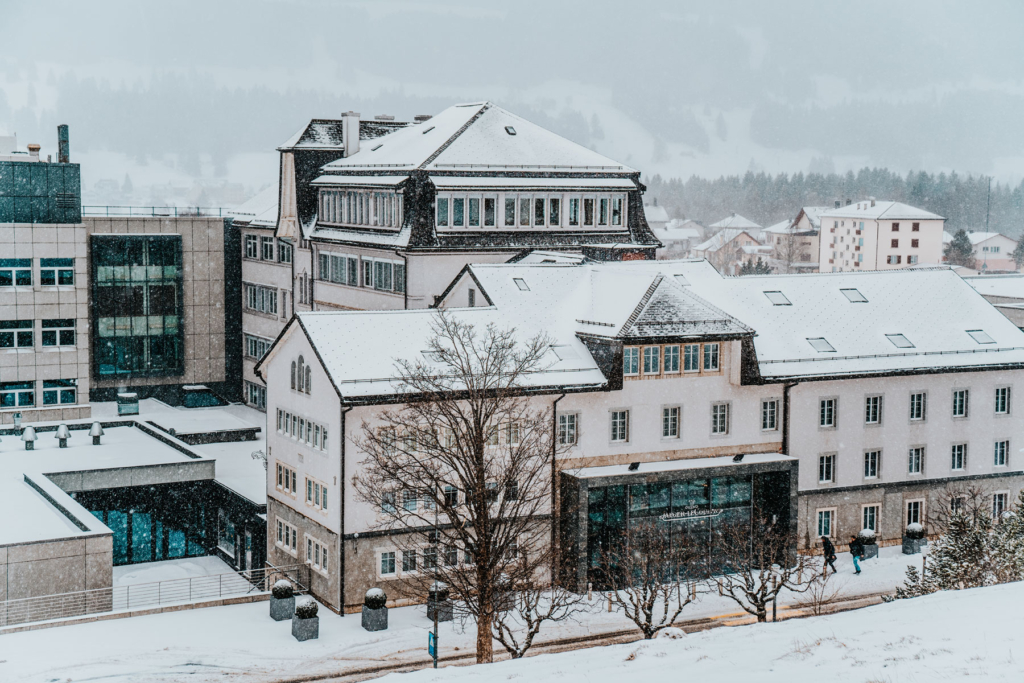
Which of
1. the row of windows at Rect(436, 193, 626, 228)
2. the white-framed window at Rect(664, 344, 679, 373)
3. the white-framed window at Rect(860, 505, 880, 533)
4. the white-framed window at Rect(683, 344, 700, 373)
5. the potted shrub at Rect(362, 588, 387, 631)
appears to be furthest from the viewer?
the row of windows at Rect(436, 193, 626, 228)

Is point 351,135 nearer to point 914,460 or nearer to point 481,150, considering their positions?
point 481,150

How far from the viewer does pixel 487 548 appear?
3531cm

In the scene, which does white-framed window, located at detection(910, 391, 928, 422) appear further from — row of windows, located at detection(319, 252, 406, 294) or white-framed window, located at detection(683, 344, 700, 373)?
row of windows, located at detection(319, 252, 406, 294)

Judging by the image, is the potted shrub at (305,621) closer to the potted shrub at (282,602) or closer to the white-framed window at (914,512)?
the potted shrub at (282,602)

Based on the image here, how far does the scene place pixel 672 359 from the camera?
1838 inches

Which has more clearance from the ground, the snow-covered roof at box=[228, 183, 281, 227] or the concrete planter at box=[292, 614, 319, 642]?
the snow-covered roof at box=[228, 183, 281, 227]

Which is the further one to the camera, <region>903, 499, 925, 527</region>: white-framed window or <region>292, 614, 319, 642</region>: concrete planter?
<region>903, 499, 925, 527</region>: white-framed window

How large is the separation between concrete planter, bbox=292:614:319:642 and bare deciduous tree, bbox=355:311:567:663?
3.02 m

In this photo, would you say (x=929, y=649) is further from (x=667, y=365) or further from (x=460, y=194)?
(x=460, y=194)

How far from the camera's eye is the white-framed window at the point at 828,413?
160ft

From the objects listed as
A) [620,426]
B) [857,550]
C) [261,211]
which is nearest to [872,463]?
[857,550]

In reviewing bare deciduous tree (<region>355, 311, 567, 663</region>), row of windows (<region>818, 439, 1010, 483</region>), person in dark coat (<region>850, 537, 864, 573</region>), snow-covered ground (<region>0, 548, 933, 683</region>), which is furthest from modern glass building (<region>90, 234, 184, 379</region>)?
person in dark coat (<region>850, 537, 864, 573</region>)

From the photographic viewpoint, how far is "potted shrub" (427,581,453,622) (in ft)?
125

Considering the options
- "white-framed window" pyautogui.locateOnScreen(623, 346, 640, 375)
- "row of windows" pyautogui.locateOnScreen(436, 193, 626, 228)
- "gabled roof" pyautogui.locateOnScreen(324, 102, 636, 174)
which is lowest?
"white-framed window" pyautogui.locateOnScreen(623, 346, 640, 375)
